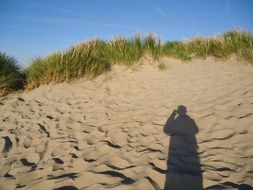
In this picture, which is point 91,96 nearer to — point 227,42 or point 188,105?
point 188,105

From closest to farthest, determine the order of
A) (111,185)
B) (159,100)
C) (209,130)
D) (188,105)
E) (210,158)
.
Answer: (111,185), (210,158), (209,130), (188,105), (159,100)

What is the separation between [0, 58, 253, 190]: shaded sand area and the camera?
346cm

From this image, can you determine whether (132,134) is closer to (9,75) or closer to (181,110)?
(181,110)

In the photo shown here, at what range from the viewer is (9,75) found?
8094 millimetres

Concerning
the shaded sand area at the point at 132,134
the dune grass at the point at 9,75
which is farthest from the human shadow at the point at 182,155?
the dune grass at the point at 9,75

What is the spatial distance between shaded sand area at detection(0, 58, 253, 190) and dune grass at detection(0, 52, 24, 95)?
468 millimetres

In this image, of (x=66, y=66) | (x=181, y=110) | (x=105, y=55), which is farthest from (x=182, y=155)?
(x=105, y=55)

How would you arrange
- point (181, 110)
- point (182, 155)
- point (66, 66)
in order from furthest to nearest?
1. point (66, 66)
2. point (181, 110)
3. point (182, 155)

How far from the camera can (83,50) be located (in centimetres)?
948

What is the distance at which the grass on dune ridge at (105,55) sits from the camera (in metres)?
8.55

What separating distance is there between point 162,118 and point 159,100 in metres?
1.39

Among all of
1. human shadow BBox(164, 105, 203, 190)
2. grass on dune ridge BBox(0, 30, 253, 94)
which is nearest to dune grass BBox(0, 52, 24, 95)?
grass on dune ridge BBox(0, 30, 253, 94)

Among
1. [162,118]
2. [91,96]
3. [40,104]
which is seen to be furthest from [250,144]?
[40,104]

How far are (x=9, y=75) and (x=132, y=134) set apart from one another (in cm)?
504
